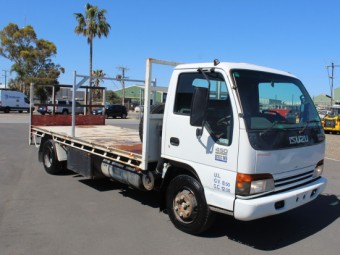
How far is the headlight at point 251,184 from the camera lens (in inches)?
173

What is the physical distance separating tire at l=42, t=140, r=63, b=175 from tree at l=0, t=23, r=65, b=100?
46741 millimetres

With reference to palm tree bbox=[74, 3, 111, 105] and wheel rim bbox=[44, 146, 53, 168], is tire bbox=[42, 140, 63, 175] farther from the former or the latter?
palm tree bbox=[74, 3, 111, 105]

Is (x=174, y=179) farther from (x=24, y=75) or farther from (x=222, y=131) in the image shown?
(x=24, y=75)

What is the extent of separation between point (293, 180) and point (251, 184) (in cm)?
85

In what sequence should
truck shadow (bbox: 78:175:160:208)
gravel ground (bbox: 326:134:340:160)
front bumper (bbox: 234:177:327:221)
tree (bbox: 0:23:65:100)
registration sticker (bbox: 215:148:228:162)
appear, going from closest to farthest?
front bumper (bbox: 234:177:327:221) → registration sticker (bbox: 215:148:228:162) → truck shadow (bbox: 78:175:160:208) → gravel ground (bbox: 326:134:340:160) → tree (bbox: 0:23:65:100)

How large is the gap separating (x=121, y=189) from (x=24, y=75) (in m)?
52.7

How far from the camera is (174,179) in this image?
5.32 m

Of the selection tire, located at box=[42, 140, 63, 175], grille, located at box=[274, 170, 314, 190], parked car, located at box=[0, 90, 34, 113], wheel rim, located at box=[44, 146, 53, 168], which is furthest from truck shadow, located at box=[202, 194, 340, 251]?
parked car, located at box=[0, 90, 34, 113]

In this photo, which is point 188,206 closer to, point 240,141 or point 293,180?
point 240,141

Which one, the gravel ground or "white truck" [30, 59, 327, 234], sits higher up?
"white truck" [30, 59, 327, 234]

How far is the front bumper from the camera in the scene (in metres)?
4.32

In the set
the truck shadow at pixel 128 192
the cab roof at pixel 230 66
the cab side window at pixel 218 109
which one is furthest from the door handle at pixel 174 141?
the truck shadow at pixel 128 192

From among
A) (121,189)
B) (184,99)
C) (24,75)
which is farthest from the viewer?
(24,75)

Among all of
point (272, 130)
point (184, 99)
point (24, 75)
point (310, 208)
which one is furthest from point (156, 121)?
point (24, 75)
